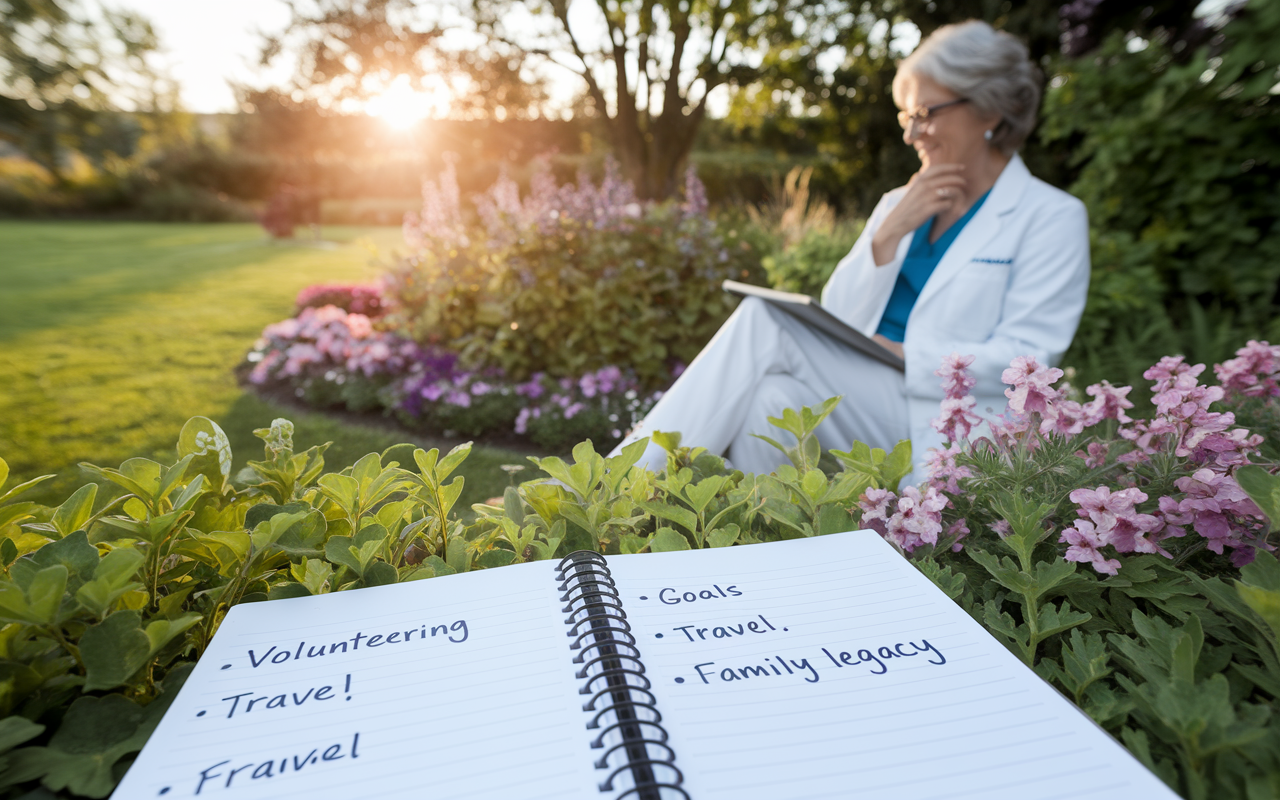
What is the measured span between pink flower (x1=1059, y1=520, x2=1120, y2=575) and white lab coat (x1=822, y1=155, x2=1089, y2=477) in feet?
4.63

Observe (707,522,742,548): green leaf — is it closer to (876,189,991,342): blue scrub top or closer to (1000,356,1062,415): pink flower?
(1000,356,1062,415): pink flower

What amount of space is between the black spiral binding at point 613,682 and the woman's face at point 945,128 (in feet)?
8.01

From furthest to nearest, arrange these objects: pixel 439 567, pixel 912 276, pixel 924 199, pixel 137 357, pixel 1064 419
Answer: pixel 137 357 → pixel 912 276 → pixel 924 199 → pixel 1064 419 → pixel 439 567

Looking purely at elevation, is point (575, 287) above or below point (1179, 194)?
below

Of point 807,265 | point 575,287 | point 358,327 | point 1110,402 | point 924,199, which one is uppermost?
point 924,199

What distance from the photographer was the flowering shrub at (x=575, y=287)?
4.21m

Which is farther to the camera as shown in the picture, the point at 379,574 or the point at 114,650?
the point at 379,574

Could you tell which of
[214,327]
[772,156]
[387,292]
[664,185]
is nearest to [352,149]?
[772,156]

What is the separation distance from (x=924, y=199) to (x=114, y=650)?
272 centimetres

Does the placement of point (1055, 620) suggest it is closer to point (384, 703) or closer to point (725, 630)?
point (725, 630)

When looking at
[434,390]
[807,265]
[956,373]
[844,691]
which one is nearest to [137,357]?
[434,390]

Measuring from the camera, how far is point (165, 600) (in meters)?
0.66

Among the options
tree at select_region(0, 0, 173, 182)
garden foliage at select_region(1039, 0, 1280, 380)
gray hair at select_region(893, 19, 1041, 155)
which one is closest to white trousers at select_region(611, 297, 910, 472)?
gray hair at select_region(893, 19, 1041, 155)

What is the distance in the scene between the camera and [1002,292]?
7.75 ft
